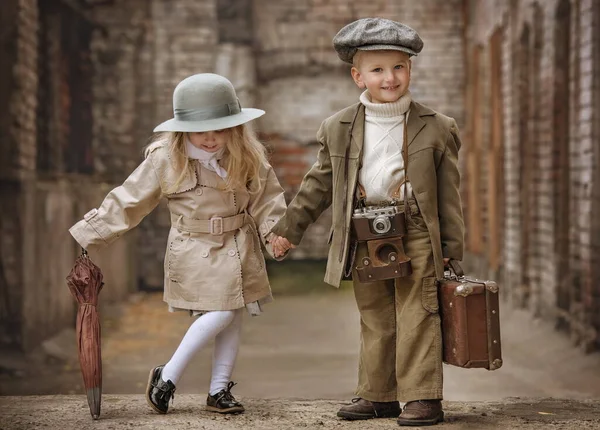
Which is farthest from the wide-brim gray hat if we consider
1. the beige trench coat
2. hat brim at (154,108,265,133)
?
the beige trench coat

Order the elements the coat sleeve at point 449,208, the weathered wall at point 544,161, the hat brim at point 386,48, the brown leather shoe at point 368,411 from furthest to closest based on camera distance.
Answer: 1. the weathered wall at point 544,161
2. the brown leather shoe at point 368,411
3. the coat sleeve at point 449,208
4. the hat brim at point 386,48

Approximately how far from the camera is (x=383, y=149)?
307cm

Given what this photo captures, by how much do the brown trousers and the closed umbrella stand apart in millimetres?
825

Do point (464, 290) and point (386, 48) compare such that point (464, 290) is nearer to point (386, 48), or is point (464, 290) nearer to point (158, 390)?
point (386, 48)

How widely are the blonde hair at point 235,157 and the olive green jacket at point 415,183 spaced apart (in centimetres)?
18

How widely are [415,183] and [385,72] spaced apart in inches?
13.5

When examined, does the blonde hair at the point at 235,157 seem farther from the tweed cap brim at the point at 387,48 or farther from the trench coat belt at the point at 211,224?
the tweed cap brim at the point at 387,48

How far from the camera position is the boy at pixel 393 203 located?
3.02 meters

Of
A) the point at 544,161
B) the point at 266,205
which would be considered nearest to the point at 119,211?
the point at 266,205

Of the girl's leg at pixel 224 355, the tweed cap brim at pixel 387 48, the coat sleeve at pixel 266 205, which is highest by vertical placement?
the tweed cap brim at pixel 387 48

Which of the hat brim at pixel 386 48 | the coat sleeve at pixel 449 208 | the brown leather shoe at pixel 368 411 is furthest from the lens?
the brown leather shoe at pixel 368 411

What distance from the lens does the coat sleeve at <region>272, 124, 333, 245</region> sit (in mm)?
3127

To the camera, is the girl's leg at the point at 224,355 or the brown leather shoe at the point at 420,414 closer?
the brown leather shoe at the point at 420,414

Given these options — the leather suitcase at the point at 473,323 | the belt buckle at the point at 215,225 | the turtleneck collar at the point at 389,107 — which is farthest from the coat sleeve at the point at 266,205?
the leather suitcase at the point at 473,323
